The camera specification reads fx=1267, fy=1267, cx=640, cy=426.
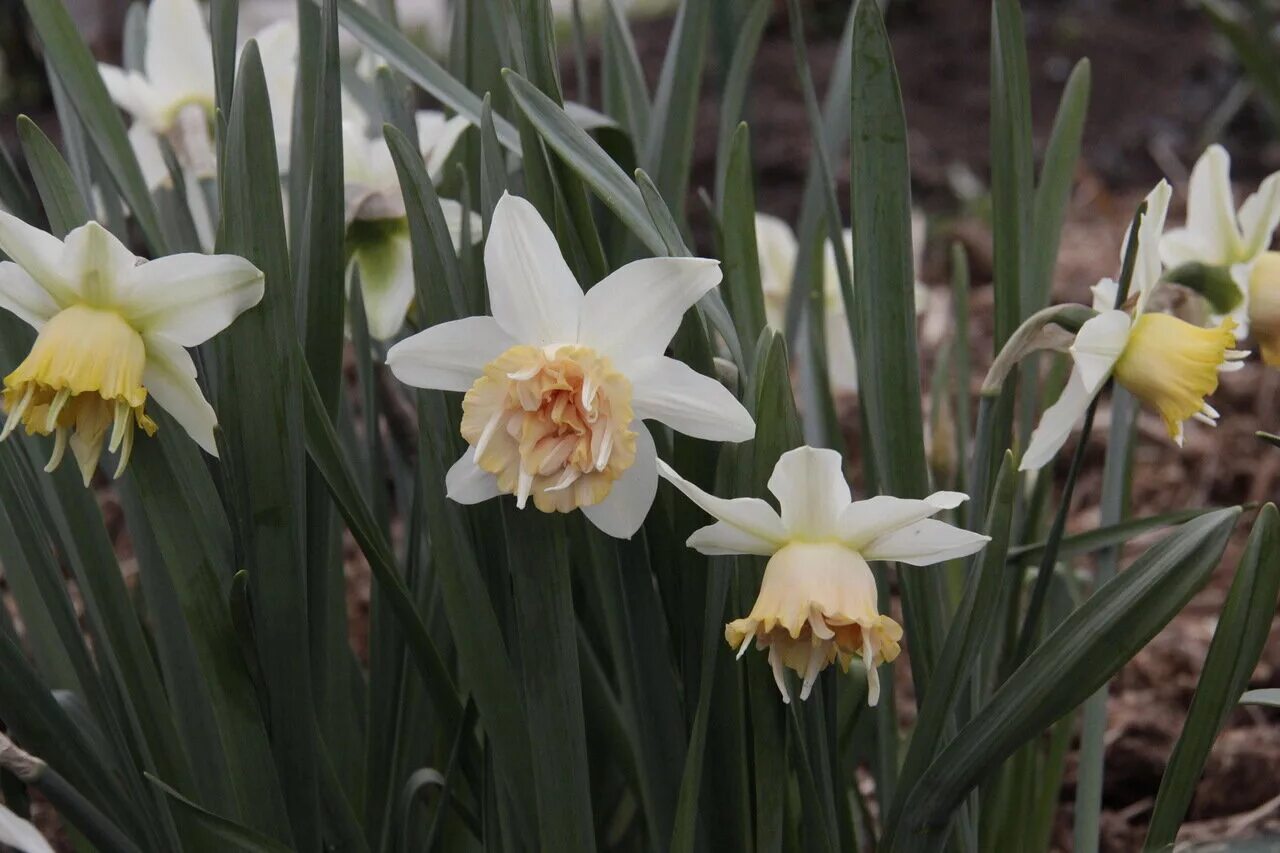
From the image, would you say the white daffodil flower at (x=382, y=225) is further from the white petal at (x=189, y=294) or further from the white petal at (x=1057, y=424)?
the white petal at (x=1057, y=424)

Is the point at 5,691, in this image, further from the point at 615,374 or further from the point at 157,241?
the point at 615,374

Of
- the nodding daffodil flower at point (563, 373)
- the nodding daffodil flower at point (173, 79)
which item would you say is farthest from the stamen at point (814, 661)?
the nodding daffodil flower at point (173, 79)

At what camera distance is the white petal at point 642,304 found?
639mm

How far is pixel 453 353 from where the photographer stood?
0.65 meters

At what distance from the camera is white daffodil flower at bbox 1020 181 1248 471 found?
2.31 feet

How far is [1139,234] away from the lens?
762 millimetres

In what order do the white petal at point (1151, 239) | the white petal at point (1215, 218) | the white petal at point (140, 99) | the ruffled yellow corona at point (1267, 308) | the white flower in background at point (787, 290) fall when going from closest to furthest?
1. the white petal at point (1151, 239)
2. the ruffled yellow corona at point (1267, 308)
3. the white petal at point (1215, 218)
4. the white petal at point (140, 99)
5. the white flower in background at point (787, 290)

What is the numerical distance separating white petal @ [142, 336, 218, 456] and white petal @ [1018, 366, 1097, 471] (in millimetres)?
461

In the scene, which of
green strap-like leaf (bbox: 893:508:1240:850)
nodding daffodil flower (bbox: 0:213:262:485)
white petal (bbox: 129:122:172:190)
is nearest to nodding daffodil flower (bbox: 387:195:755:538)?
nodding daffodil flower (bbox: 0:213:262:485)

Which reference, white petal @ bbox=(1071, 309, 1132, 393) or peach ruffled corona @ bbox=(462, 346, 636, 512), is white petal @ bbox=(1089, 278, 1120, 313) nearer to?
white petal @ bbox=(1071, 309, 1132, 393)

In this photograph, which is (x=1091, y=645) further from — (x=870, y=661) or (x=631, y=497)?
(x=631, y=497)

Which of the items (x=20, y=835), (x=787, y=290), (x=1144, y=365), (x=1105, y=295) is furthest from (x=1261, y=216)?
(x=20, y=835)

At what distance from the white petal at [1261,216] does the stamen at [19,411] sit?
33.5 inches

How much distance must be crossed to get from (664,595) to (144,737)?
365mm
